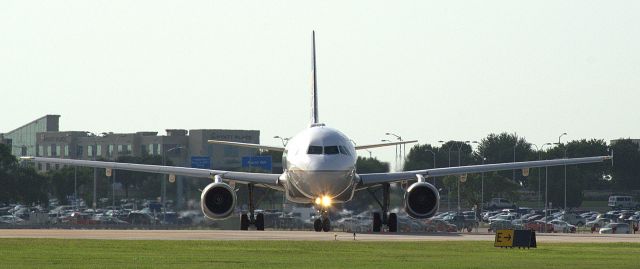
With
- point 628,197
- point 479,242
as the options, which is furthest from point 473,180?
point 479,242

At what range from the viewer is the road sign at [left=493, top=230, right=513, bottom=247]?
55594 millimetres

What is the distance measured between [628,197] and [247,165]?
5962cm

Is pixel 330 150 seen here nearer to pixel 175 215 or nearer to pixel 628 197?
pixel 175 215

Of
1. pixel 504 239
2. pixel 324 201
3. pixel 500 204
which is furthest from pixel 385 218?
pixel 500 204

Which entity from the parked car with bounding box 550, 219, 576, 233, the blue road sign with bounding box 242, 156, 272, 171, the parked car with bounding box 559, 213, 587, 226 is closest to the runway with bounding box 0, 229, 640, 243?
the parked car with bounding box 550, 219, 576, 233

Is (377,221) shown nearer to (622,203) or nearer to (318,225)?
(318,225)

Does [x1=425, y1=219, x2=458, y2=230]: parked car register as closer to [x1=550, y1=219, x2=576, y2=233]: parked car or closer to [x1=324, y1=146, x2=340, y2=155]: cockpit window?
[x1=550, y1=219, x2=576, y2=233]: parked car

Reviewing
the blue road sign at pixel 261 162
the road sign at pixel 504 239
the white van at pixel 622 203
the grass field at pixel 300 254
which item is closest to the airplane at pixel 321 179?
the grass field at pixel 300 254

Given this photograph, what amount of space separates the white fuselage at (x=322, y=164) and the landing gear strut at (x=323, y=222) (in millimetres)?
815

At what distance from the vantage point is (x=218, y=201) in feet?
241

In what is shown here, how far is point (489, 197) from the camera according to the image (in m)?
171

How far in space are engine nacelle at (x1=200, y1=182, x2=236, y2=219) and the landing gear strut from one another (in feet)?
14.4

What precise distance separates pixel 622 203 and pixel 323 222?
408 feet

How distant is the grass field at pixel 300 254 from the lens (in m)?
42.7
